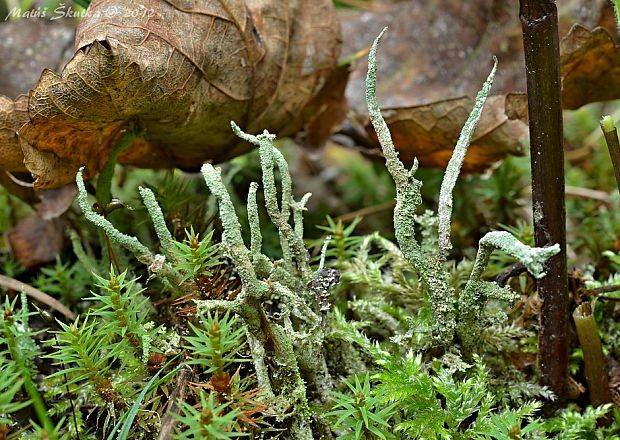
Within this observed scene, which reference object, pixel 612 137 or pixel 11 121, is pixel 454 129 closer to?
pixel 612 137

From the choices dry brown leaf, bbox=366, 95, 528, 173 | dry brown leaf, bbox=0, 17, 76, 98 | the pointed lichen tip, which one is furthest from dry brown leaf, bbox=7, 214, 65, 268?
the pointed lichen tip

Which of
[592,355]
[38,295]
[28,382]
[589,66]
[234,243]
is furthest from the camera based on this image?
[589,66]

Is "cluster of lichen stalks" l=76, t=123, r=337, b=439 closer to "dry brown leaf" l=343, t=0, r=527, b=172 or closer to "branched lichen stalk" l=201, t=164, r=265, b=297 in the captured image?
"branched lichen stalk" l=201, t=164, r=265, b=297

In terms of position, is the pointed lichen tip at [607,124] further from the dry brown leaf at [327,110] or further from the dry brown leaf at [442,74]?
the dry brown leaf at [327,110]

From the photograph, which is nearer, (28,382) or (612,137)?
(28,382)

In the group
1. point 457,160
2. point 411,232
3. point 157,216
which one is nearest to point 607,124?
point 457,160

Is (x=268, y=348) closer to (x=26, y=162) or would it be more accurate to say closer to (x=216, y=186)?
(x=216, y=186)

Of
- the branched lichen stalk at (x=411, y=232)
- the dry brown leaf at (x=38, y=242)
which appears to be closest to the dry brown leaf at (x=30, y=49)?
the dry brown leaf at (x=38, y=242)
